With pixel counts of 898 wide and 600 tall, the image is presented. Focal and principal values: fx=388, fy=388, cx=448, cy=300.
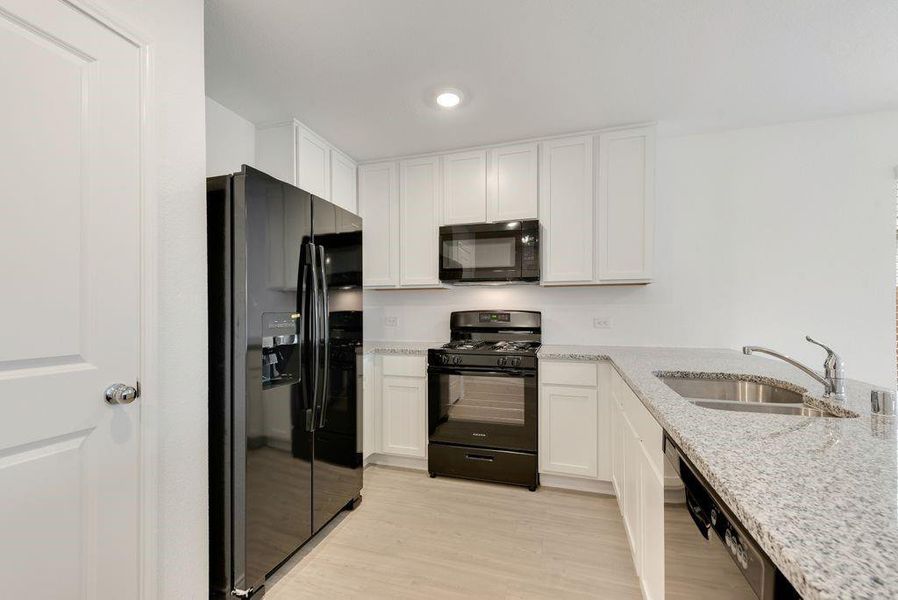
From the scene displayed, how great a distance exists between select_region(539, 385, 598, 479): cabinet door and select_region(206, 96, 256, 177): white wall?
2.49 metres

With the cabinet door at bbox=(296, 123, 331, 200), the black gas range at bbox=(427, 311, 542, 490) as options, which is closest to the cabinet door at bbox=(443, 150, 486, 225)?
the cabinet door at bbox=(296, 123, 331, 200)

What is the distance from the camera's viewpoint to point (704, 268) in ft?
9.53

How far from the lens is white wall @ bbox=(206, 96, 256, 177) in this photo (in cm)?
229

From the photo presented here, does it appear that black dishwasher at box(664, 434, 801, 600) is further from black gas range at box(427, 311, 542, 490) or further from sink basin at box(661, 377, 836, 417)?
black gas range at box(427, 311, 542, 490)

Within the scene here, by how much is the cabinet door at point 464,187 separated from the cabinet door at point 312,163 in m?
0.92

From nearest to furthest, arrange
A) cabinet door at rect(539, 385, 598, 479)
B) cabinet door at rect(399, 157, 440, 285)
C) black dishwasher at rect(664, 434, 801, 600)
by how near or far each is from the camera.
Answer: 1. black dishwasher at rect(664, 434, 801, 600)
2. cabinet door at rect(539, 385, 598, 479)
3. cabinet door at rect(399, 157, 440, 285)

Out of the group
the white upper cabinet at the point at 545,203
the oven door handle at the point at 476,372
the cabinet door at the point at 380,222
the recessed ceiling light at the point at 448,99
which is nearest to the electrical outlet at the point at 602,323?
the white upper cabinet at the point at 545,203

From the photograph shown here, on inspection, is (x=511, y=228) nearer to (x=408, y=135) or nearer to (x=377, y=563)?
(x=408, y=135)

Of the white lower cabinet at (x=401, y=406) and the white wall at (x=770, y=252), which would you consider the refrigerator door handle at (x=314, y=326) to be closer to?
the white lower cabinet at (x=401, y=406)

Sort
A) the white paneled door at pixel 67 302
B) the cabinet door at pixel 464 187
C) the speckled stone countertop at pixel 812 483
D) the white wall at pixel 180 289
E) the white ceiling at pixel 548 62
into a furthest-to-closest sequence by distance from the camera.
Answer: the cabinet door at pixel 464 187 → the white ceiling at pixel 548 62 → the white wall at pixel 180 289 → the white paneled door at pixel 67 302 → the speckled stone countertop at pixel 812 483

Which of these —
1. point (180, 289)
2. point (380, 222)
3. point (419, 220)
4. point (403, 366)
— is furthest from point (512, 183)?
point (180, 289)

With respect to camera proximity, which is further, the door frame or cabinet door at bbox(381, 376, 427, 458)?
cabinet door at bbox(381, 376, 427, 458)

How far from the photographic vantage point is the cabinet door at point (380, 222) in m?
3.27

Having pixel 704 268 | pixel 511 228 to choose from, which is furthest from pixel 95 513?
pixel 704 268
